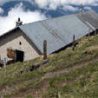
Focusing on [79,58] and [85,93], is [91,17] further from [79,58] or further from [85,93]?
[85,93]

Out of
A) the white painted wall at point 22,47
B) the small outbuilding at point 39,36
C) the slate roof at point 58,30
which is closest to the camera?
the small outbuilding at point 39,36

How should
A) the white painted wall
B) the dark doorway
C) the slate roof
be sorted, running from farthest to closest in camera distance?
the dark doorway < the slate roof < the white painted wall

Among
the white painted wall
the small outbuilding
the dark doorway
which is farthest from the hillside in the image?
the dark doorway

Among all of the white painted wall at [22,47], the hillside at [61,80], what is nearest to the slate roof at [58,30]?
the white painted wall at [22,47]

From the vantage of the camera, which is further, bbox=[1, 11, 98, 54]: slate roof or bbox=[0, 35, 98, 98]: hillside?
bbox=[1, 11, 98, 54]: slate roof

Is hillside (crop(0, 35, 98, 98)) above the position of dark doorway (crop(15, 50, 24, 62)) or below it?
below

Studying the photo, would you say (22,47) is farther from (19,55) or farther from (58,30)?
(58,30)

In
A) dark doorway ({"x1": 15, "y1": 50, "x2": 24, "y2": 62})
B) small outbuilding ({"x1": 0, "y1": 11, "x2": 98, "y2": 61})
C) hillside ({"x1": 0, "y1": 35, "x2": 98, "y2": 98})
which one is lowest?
hillside ({"x1": 0, "y1": 35, "x2": 98, "y2": 98})

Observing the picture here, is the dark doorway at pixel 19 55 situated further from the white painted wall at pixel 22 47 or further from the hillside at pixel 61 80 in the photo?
the hillside at pixel 61 80

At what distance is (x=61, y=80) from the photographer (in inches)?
886

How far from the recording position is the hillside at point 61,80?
20516 millimetres

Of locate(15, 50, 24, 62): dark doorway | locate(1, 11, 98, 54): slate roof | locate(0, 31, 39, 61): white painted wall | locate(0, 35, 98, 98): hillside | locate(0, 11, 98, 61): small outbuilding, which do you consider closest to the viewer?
locate(0, 35, 98, 98): hillside

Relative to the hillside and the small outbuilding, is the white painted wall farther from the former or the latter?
the hillside

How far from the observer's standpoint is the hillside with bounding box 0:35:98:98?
2052cm
